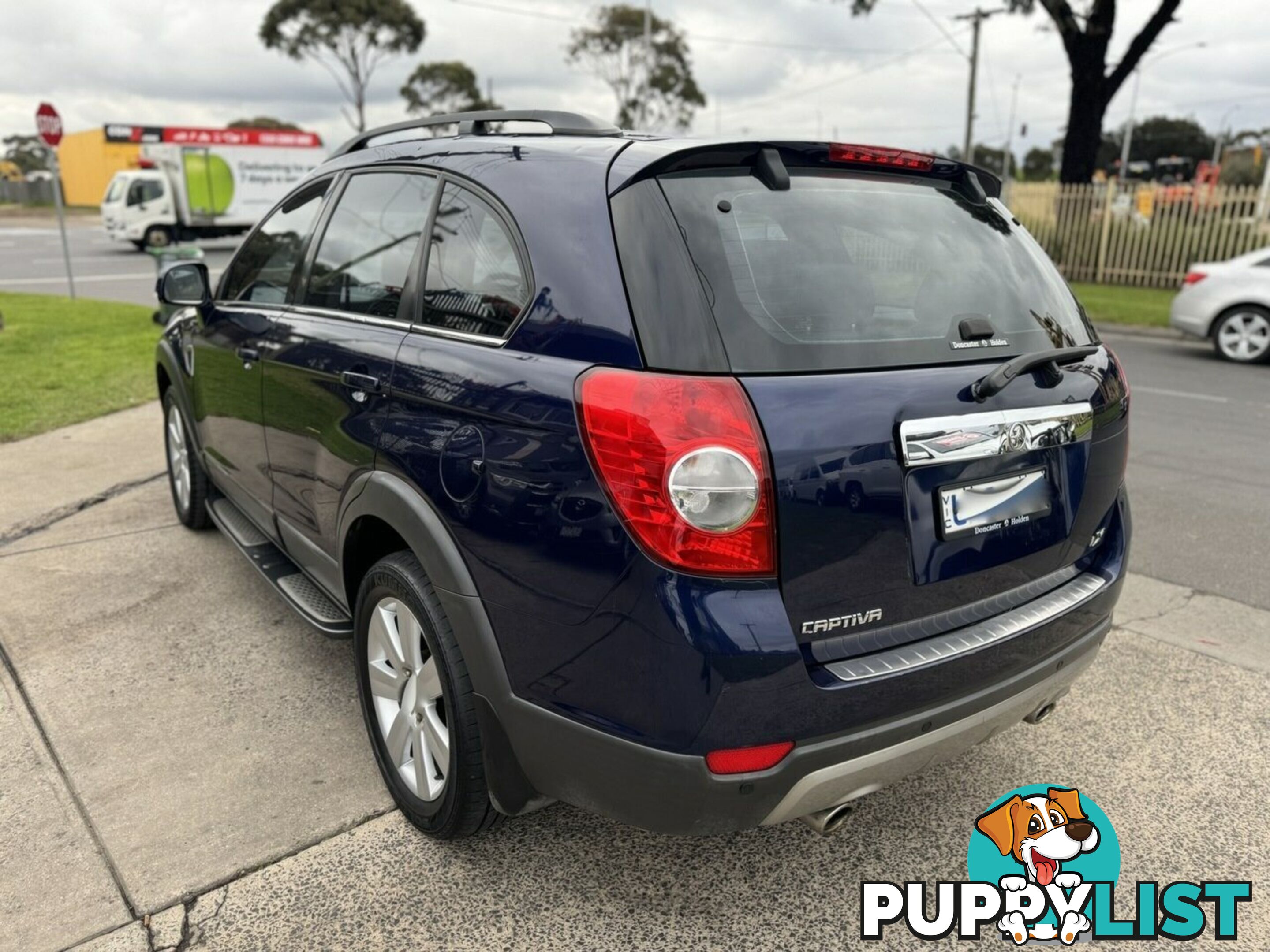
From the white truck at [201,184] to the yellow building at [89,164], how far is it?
1801cm

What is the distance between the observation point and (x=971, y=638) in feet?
7.00

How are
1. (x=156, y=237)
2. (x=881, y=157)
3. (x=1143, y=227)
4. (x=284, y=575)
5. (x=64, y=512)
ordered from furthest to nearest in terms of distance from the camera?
(x=156, y=237) < (x=1143, y=227) < (x=64, y=512) < (x=284, y=575) < (x=881, y=157)

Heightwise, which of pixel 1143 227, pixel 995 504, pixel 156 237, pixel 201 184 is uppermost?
pixel 201 184

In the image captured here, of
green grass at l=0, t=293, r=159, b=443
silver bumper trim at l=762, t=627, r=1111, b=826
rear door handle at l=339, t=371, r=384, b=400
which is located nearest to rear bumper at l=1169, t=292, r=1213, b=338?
silver bumper trim at l=762, t=627, r=1111, b=826

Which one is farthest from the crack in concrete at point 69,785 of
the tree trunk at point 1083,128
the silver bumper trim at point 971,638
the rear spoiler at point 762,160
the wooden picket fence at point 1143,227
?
the tree trunk at point 1083,128

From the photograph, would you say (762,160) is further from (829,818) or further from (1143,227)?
(1143,227)

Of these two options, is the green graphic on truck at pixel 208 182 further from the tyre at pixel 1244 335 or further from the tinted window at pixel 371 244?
the tinted window at pixel 371 244

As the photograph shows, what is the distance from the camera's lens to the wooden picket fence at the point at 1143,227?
17.3m

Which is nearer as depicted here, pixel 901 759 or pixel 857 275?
pixel 901 759

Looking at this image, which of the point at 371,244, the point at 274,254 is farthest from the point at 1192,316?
the point at 371,244

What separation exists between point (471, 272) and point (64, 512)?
3842 millimetres

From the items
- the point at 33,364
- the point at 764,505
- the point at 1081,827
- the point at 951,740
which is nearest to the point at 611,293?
the point at 764,505

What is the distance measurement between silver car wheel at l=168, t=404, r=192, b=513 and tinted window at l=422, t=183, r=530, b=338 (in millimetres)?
2580

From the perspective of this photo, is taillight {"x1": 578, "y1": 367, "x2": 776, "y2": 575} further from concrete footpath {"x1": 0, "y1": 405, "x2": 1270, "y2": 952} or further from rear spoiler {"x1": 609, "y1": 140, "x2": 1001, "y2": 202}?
concrete footpath {"x1": 0, "y1": 405, "x2": 1270, "y2": 952}
